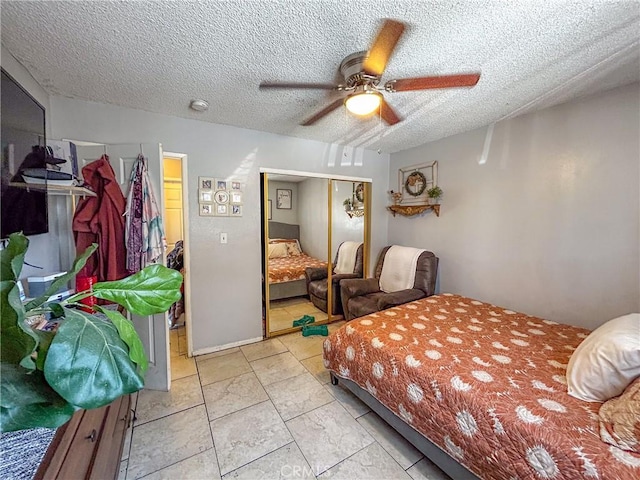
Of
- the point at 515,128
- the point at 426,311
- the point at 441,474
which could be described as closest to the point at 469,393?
the point at 441,474

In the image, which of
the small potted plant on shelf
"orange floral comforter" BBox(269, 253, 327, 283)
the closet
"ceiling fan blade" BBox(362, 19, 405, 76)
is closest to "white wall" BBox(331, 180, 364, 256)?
the closet

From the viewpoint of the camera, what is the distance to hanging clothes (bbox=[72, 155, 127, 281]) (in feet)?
6.03

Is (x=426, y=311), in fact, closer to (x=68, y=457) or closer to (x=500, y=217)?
(x=500, y=217)

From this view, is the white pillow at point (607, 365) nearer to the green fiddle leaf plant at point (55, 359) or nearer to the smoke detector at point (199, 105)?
the green fiddle leaf plant at point (55, 359)

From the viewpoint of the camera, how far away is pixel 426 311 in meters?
2.38

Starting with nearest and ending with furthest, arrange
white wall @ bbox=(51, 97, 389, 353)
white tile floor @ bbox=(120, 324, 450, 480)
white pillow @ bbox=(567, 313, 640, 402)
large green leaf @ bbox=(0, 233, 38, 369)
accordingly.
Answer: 1. large green leaf @ bbox=(0, 233, 38, 369)
2. white pillow @ bbox=(567, 313, 640, 402)
3. white tile floor @ bbox=(120, 324, 450, 480)
4. white wall @ bbox=(51, 97, 389, 353)

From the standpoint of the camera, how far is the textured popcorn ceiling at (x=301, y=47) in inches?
48.4

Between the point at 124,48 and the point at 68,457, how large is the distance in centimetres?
190

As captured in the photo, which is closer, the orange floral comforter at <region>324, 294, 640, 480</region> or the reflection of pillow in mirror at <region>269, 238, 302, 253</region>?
the orange floral comforter at <region>324, 294, 640, 480</region>

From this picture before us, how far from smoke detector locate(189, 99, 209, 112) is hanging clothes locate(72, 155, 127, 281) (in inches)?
31.5

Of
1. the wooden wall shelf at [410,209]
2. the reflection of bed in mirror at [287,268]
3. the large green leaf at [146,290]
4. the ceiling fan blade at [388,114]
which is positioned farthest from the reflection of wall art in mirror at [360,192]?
the large green leaf at [146,290]

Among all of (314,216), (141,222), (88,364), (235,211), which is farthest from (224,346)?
(88,364)

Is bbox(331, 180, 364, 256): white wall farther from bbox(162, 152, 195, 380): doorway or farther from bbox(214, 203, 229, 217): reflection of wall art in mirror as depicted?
bbox(162, 152, 195, 380): doorway

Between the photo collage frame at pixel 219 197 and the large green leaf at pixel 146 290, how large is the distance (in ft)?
7.33
